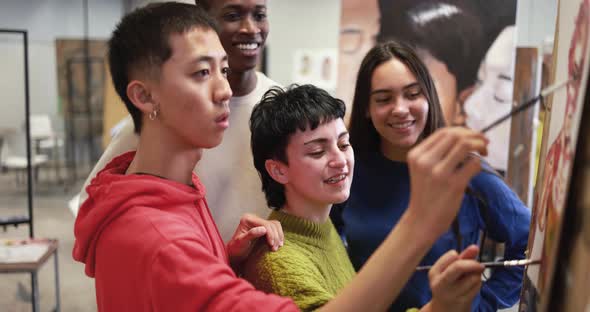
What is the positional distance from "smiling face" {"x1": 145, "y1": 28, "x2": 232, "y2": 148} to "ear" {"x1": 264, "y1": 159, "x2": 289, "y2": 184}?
252mm

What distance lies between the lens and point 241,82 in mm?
1514

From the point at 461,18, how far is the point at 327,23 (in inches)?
133

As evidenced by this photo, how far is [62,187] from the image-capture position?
7.31 meters

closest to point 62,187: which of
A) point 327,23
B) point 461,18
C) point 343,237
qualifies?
point 327,23

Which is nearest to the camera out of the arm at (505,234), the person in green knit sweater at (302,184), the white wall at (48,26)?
the person in green knit sweater at (302,184)

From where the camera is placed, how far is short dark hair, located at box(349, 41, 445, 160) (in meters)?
1.48

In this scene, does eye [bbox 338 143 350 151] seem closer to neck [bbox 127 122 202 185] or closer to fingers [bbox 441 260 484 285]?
neck [bbox 127 122 202 185]

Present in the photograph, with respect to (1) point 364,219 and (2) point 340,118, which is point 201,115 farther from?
(1) point 364,219

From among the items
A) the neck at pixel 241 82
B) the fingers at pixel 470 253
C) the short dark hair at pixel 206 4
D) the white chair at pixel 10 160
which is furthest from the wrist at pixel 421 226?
the white chair at pixel 10 160

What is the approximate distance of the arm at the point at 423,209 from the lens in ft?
2.07

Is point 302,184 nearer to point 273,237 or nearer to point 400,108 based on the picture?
point 273,237

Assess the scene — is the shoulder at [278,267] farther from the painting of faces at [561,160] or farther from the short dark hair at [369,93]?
the short dark hair at [369,93]

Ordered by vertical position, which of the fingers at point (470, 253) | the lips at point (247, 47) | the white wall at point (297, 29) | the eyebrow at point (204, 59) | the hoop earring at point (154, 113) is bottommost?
the fingers at point (470, 253)

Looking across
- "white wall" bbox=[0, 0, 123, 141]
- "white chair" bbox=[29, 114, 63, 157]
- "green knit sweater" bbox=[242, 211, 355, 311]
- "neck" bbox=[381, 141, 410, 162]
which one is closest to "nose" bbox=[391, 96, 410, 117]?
"neck" bbox=[381, 141, 410, 162]
